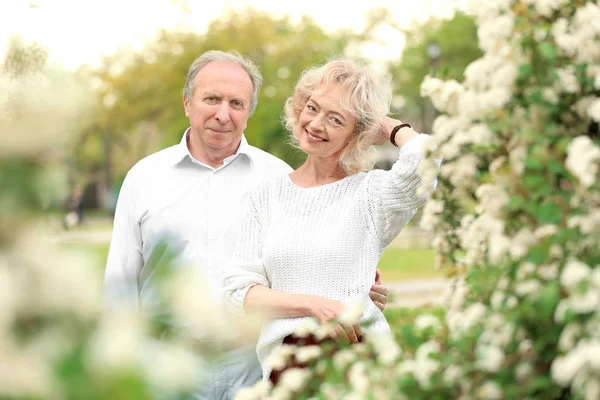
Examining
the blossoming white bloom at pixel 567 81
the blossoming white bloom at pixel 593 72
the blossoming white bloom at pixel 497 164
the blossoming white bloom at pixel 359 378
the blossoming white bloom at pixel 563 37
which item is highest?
the blossoming white bloom at pixel 563 37

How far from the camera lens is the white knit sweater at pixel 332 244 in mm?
3125

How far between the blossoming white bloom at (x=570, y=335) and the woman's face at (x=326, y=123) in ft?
6.23

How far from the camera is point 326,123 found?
130 inches

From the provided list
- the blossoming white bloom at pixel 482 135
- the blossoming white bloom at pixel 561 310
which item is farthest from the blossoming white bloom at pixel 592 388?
the blossoming white bloom at pixel 482 135

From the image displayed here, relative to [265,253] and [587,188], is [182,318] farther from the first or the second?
[265,253]

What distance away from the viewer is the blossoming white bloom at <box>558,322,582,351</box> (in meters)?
1.49

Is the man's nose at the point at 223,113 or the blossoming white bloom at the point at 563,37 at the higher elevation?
the blossoming white bloom at the point at 563,37

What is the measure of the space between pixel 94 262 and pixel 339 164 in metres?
2.61

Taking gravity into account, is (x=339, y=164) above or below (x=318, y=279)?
above

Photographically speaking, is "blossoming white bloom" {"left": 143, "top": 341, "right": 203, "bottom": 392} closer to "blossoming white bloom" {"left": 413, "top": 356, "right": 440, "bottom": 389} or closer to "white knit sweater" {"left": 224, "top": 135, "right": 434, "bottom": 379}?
"blossoming white bloom" {"left": 413, "top": 356, "right": 440, "bottom": 389}

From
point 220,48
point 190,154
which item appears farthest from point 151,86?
point 190,154

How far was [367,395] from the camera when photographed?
5.56 ft

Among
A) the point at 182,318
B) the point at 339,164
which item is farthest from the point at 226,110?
the point at 182,318

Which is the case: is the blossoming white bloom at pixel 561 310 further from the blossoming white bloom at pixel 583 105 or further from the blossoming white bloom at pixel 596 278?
the blossoming white bloom at pixel 583 105
